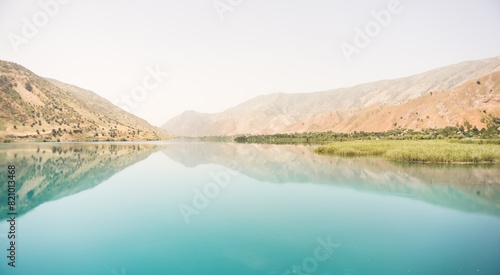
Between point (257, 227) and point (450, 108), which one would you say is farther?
point (450, 108)

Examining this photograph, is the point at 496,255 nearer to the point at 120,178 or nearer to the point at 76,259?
the point at 76,259

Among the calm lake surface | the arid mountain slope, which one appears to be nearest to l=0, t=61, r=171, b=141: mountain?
the calm lake surface

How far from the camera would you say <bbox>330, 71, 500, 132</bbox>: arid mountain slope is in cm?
9062

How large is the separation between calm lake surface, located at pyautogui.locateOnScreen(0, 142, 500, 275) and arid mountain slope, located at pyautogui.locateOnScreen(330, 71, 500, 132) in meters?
80.0

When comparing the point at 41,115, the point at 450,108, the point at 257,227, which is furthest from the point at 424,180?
the point at 41,115

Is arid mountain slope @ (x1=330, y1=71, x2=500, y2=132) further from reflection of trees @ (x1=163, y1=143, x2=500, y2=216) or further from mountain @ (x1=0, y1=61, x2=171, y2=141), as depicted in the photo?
mountain @ (x1=0, y1=61, x2=171, y2=141)

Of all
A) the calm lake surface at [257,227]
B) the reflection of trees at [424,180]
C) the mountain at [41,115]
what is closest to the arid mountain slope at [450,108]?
the reflection of trees at [424,180]

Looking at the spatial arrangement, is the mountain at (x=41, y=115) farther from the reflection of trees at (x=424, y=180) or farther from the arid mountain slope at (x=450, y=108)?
the arid mountain slope at (x=450, y=108)

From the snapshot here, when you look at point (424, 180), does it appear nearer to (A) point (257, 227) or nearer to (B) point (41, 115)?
(A) point (257, 227)

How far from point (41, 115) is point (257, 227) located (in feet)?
460

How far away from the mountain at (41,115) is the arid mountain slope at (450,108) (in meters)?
125

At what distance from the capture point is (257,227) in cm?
1339

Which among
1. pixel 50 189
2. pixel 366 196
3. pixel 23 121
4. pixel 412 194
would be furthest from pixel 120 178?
pixel 23 121

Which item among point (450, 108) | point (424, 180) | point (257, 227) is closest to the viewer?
point (257, 227)
